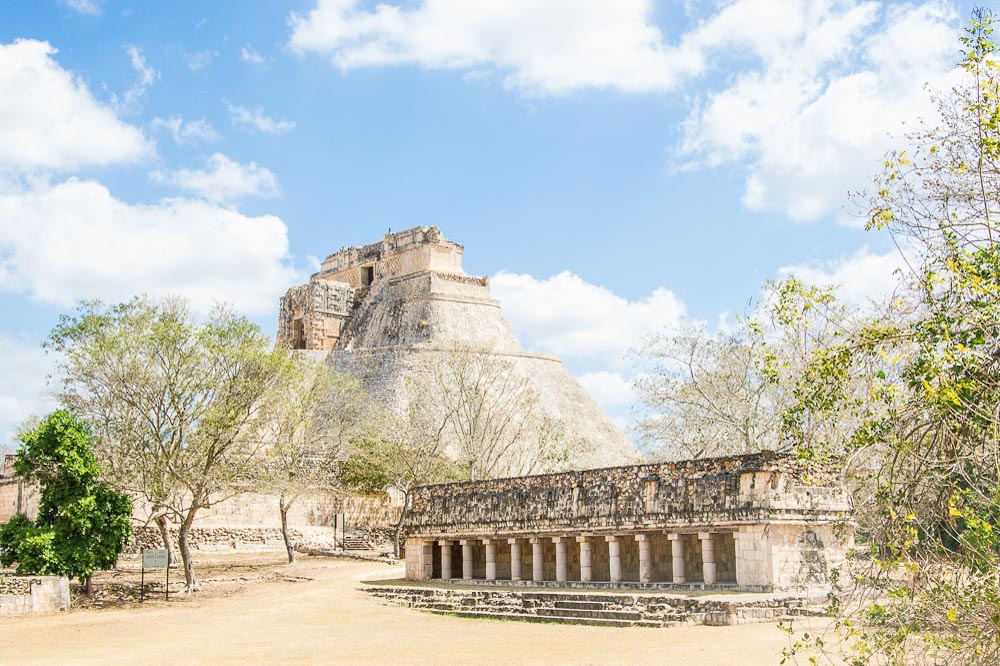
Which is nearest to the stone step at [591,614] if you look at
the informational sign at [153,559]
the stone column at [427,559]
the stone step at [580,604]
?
the stone step at [580,604]

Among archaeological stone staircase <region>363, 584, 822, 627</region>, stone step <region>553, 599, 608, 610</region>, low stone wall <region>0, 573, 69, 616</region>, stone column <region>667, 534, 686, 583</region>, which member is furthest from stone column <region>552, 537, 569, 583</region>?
low stone wall <region>0, 573, 69, 616</region>

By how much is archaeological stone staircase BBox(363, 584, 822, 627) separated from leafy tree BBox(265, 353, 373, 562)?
26.7ft

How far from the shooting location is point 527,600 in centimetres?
1752

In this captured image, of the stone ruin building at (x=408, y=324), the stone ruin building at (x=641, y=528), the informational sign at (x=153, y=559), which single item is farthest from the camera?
the stone ruin building at (x=408, y=324)

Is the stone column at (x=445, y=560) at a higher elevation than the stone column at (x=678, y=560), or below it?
below

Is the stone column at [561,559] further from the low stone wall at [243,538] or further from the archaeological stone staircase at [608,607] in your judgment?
the low stone wall at [243,538]

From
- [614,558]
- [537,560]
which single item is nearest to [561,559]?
[537,560]

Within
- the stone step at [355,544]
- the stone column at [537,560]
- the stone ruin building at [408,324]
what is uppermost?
the stone ruin building at [408,324]

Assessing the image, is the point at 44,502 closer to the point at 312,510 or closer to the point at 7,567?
the point at 7,567

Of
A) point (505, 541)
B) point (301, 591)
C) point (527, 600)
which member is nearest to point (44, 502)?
point (301, 591)

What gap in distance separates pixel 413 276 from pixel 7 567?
118ft

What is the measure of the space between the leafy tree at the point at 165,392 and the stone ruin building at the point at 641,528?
495cm

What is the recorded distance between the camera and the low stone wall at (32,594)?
20.3 m

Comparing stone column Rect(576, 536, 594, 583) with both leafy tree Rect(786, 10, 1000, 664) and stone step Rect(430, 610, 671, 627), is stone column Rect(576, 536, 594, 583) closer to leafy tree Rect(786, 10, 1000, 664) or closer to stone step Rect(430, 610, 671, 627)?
stone step Rect(430, 610, 671, 627)
